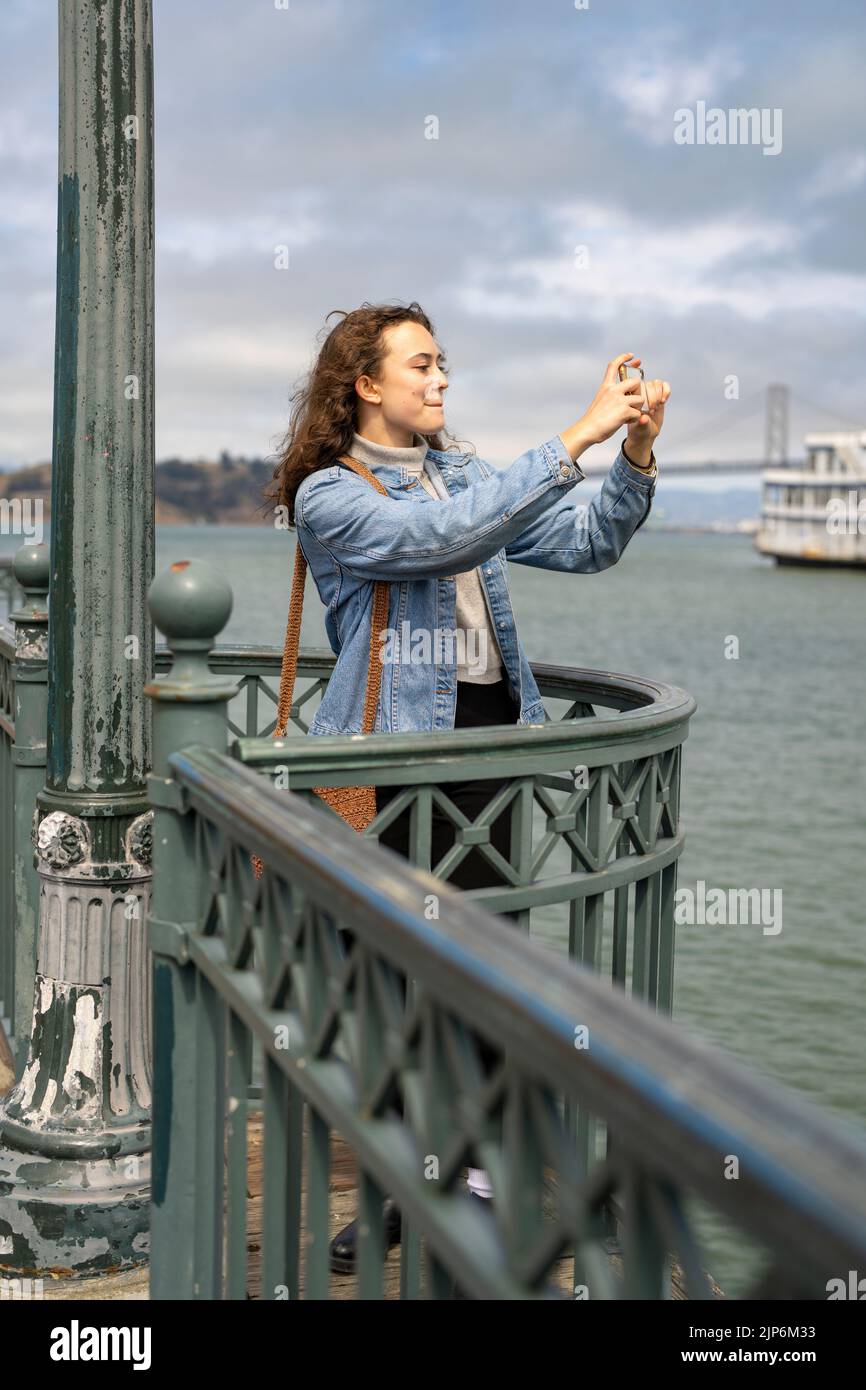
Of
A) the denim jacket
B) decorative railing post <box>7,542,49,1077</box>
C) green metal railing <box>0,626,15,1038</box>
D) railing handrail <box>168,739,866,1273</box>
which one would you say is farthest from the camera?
green metal railing <box>0,626,15,1038</box>

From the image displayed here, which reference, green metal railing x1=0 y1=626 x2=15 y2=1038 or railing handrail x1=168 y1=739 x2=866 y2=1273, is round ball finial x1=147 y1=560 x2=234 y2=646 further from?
green metal railing x1=0 y1=626 x2=15 y2=1038

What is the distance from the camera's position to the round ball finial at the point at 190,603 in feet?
7.48

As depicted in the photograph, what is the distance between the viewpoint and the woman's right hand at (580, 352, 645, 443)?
285 centimetres

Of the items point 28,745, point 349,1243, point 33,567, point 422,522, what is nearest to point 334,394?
point 422,522

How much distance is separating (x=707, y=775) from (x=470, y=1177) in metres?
17.4

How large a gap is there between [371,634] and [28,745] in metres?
1.27

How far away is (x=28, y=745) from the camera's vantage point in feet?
12.7

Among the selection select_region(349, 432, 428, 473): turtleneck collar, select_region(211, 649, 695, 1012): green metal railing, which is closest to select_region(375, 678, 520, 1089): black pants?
select_region(211, 649, 695, 1012): green metal railing

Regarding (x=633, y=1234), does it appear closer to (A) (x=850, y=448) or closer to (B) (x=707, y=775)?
(B) (x=707, y=775)

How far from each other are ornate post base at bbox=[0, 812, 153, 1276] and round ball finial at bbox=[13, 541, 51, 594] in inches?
37.9

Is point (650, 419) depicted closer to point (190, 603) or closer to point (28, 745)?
point (190, 603)

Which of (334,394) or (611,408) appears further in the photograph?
(334,394)

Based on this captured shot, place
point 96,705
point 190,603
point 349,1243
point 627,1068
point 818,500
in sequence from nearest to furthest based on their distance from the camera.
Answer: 1. point 627,1068
2. point 190,603
3. point 96,705
4. point 349,1243
5. point 818,500
